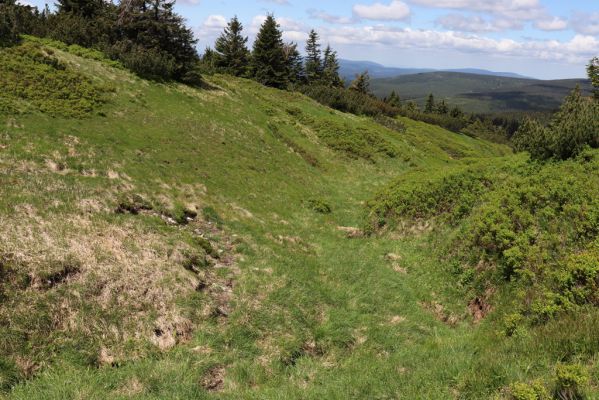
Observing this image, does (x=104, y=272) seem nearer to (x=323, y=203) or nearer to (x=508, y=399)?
(x=508, y=399)

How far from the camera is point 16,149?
15.3m

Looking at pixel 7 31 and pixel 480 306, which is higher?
pixel 7 31

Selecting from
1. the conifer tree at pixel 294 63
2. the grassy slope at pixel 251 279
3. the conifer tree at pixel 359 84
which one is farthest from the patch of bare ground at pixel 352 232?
the conifer tree at pixel 359 84

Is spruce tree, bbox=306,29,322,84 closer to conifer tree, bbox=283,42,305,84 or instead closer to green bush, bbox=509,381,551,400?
conifer tree, bbox=283,42,305,84

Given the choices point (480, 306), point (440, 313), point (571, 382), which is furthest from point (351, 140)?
point (571, 382)

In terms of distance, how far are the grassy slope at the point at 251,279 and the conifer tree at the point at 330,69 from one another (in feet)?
222

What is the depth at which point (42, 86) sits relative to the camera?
22484 mm

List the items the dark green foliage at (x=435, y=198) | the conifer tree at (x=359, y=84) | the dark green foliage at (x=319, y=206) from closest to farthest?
the dark green foliage at (x=435, y=198), the dark green foliage at (x=319, y=206), the conifer tree at (x=359, y=84)

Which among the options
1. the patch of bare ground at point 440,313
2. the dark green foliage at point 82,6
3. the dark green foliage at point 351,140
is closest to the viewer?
the patch of bare ground at point 440,313

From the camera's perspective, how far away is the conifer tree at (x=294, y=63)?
7659 centimetres

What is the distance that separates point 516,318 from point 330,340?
512 centimetres

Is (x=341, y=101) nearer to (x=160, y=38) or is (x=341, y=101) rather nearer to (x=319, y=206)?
(x=160, y=38)

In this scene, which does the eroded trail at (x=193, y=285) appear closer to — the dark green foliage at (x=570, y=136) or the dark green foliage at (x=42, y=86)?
the dark green foliage at (x=42, y=86)

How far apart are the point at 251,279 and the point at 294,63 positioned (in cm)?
7876
